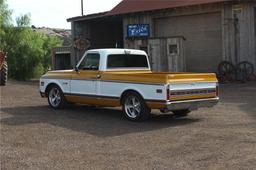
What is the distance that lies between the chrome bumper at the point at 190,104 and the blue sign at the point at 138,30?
17.8m

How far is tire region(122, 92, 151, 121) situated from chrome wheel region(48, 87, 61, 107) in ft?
9.59

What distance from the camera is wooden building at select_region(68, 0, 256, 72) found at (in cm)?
2664

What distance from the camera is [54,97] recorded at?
15641 millimetres

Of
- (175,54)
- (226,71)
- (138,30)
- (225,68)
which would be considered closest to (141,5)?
(138,30)

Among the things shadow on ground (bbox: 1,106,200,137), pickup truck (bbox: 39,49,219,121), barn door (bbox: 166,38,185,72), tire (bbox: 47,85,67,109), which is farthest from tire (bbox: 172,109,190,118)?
barn door (bbox: 166,38,185,72)

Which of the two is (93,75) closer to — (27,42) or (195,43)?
(195,43)

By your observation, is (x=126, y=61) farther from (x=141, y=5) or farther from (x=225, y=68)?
(x=141, y=5)

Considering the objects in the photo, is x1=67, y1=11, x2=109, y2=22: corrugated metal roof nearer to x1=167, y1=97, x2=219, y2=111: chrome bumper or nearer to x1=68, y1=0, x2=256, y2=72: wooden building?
x1=68, y1=0, x2=256, y2=72: wooden building

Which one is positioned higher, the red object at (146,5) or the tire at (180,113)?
the red object at (146,5)

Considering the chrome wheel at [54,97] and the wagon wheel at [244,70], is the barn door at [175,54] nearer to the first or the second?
the wagon wheel at [244,70]

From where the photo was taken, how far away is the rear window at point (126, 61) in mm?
14367

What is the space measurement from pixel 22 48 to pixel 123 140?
33630 millimetres

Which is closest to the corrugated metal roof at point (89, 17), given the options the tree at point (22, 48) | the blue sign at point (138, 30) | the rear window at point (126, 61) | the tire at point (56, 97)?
the blue sign at point (138, 30)

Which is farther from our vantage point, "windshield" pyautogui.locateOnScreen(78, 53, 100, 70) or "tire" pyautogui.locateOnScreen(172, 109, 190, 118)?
"windshield" pyautogui.locateOnScreen(78, 53, 100, 70)
